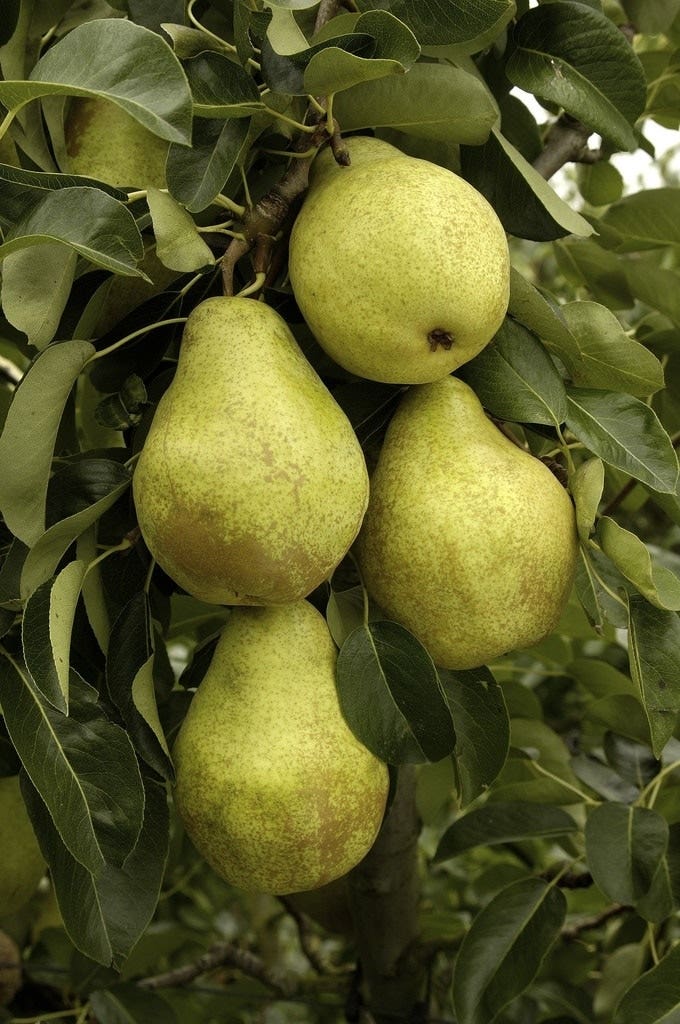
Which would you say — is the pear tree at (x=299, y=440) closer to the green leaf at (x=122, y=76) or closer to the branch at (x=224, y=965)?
the green leaf at (x=122, y=76)

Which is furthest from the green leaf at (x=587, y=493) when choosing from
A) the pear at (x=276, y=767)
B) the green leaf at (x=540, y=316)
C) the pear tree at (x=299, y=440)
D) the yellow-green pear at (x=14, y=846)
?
the yellow-green pear at (x=14, y=846)

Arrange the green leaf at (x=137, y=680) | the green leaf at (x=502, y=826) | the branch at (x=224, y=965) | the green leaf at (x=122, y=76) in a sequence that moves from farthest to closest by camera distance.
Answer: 1. the branch at (x=224, y=965)
2. the green leaf at (x=502, y=826)
3. the green leaf at (x=137, y=680)
4. the green leaf at (x=122, y=76)

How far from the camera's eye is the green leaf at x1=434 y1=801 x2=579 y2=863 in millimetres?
1179

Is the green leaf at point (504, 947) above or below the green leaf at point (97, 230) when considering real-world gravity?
below

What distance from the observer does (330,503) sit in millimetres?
764

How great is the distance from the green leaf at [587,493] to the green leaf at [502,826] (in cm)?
44

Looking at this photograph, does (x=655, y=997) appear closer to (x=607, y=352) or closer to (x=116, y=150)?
(x=607, y=352)

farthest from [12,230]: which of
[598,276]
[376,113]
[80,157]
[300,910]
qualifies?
[300,910]

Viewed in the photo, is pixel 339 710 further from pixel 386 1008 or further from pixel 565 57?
pixel 386 1008

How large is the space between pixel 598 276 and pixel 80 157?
2.25 feet

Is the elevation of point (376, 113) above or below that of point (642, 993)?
above

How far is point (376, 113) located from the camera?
88cm

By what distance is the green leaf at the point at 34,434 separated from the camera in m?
0.80

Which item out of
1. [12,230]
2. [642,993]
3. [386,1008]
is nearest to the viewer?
[12,230]
